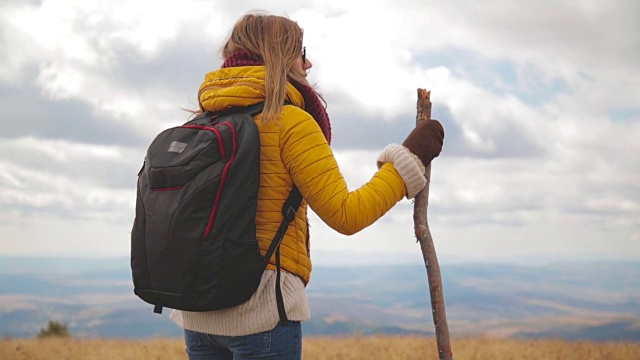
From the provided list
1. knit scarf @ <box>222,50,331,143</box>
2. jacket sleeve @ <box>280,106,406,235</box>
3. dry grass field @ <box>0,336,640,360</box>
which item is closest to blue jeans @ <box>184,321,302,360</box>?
jacket sleeve @ <box>280,106,406,235</box>

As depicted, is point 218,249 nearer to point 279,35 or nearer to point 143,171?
point 143,171

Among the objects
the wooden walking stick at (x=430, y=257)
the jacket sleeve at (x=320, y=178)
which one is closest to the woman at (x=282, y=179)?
the jacket sleeve at (x=320, y=178)

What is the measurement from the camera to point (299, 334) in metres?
2.94

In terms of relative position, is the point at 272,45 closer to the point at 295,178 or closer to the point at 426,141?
the point at 295,178

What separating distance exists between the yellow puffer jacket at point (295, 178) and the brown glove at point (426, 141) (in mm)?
385

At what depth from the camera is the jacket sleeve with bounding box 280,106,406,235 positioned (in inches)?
111

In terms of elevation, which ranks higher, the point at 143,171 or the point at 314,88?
the point at 314,88

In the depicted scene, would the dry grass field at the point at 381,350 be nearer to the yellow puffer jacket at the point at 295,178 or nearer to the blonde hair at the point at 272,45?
the yellow puffer jacket at the point at 295,178

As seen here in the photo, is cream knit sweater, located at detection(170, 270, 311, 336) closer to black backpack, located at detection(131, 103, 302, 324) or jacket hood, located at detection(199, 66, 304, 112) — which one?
black backpack, located at detection(131, 103, 302, 324)

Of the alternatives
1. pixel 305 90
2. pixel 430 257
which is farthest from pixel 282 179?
pixel 430 257

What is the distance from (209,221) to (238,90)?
0.60 metres

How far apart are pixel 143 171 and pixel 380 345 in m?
6.33

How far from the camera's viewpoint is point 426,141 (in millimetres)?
3307

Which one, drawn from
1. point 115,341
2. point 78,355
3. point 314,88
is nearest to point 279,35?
point 314,88
